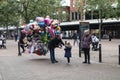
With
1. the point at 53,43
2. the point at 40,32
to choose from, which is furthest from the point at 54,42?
the point at 40,32

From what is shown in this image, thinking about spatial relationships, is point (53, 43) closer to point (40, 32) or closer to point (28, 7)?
point (40, 32)

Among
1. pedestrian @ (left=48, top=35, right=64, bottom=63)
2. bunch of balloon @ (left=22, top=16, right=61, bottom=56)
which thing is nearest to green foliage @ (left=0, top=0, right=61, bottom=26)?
bunch of balloon @ (left=22, top=16, right=61, bottom=56)

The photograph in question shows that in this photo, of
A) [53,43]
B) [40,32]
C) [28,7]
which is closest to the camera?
[53,43]

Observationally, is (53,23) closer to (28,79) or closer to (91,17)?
(28,79)

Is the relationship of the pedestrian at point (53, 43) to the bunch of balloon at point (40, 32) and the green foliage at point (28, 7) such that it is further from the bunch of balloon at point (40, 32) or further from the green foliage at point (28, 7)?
the green foliage at point (28, 7)

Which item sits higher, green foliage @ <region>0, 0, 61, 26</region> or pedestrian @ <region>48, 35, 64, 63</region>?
green foliage @ <region>0, 0, 61, 26</region>

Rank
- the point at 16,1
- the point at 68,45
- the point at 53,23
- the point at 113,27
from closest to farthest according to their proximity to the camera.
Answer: the point at 68,45 → the point at 53,23 → the point at 16,1 → the point at 113,27

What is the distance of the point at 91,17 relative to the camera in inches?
2940

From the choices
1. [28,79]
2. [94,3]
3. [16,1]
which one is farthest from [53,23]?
[94,3]

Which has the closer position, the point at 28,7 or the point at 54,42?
the point at 54,42

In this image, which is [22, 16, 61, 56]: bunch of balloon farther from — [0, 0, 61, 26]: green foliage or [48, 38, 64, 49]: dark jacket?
[0, 0, 61, 26]: green foliage

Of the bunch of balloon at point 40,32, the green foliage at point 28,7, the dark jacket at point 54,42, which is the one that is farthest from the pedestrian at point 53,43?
the green foliage at point 28,7

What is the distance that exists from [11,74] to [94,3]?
140 feet

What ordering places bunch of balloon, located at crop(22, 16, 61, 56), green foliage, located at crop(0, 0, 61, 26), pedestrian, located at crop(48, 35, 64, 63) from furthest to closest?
green foliage, located at crop(0, 0, 61, 26)
bunch of balloon, located at crop(22, 16, 61, 56)
pedestrian, located at crop(48, 35, 64, 63)
